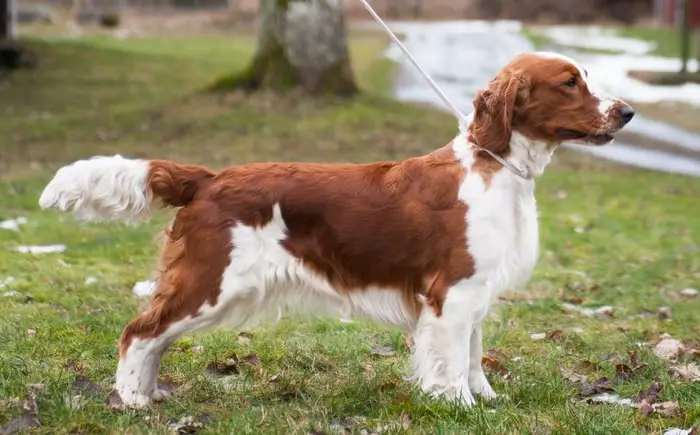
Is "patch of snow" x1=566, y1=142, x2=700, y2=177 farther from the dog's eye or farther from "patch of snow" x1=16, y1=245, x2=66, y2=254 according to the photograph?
the dog's eye

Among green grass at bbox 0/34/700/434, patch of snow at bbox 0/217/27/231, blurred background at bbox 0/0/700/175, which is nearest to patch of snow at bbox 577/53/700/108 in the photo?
blurred background at bbox 0/0/700/175

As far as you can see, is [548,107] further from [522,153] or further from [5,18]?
[5,18]

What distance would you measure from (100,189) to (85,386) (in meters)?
0.94

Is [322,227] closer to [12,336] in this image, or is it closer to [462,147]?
[462,147]

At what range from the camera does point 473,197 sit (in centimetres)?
512

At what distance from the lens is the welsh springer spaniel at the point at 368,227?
16.7 ft

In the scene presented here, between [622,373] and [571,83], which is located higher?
[571,83]

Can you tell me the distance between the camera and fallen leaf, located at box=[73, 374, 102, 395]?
523cm

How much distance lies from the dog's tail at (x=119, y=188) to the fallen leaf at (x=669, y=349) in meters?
2.76

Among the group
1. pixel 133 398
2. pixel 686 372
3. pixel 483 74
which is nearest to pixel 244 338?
pixel 133 398

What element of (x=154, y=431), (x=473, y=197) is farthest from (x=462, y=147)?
(x=154, y=431)

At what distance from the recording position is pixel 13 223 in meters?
10.0

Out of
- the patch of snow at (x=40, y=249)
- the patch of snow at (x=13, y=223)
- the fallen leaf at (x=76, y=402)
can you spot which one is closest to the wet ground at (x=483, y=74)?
the patch of snow at (x=13, y=223)

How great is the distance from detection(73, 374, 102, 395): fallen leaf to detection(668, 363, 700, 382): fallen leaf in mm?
2864
